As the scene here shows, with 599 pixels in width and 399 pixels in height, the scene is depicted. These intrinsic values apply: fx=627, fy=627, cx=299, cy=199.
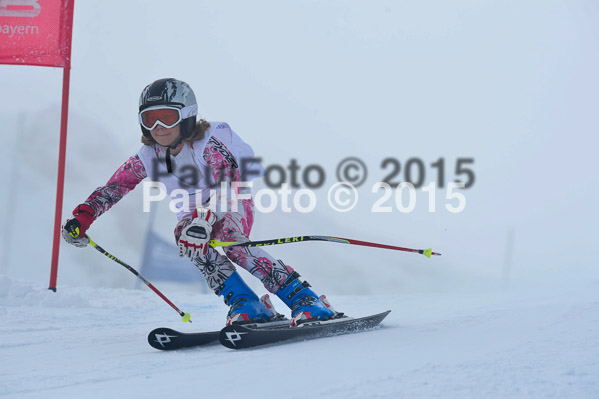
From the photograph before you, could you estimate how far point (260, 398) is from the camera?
2.18 meters

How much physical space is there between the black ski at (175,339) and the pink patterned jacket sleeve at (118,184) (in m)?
0.90

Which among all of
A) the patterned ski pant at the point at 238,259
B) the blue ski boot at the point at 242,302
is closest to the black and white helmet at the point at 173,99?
the patterned ski pant at the point at 238,259

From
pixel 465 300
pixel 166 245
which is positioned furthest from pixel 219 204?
pixel 166 245

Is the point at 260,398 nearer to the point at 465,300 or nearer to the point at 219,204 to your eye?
the point at 219,204

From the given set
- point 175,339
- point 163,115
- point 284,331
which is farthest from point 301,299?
point 163,115

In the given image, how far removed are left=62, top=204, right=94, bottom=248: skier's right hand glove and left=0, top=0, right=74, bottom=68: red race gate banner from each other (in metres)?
3.29

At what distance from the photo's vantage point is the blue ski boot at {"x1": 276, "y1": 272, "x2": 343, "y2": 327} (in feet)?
11.4

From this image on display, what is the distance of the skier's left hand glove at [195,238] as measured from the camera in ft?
10.4

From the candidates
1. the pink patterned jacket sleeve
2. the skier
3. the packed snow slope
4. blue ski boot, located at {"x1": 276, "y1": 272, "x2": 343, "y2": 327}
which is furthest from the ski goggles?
the packed snow slope

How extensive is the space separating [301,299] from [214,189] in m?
0.79

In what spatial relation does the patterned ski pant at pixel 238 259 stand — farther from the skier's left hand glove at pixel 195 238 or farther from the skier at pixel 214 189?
the skier's left hand glove at pixel 195 238

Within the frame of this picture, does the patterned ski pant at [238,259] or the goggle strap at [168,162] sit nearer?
the patterned ski pant at [238,259]

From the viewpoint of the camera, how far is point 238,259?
3465mm

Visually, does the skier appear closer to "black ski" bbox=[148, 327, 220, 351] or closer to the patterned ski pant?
the patterned ski pant
